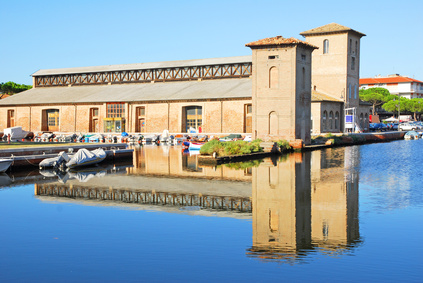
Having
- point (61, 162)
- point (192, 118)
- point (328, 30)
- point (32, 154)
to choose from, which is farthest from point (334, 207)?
point (328, 30)

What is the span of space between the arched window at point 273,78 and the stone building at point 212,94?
0.08 meters

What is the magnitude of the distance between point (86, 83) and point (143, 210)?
189ft

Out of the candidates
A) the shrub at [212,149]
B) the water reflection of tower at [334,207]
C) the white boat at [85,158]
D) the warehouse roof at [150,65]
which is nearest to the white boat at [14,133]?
the white boat at [85,158]

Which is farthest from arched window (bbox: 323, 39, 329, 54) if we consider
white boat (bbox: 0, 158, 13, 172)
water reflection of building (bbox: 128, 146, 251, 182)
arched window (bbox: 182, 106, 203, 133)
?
white boat (bbox: 0, 158, 13, 172)

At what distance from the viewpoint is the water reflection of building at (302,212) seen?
1048cm

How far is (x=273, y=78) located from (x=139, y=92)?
25.0 meters

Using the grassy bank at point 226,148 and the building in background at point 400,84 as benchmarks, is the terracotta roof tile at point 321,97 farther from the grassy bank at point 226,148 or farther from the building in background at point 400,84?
the building in background at point 400,84

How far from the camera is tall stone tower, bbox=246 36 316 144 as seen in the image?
130 feet

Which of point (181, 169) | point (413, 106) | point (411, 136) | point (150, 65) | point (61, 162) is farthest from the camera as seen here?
point (413, 106)

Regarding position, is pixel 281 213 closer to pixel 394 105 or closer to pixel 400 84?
pixel 394 105

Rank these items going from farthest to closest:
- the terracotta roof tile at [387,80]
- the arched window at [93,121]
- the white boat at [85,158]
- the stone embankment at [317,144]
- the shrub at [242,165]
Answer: the terracotta roof tile at [387,80]
the arched window at [93,121]
the stone embankment at [317,144]
the white boat at [85,158]
the shrub at [242,165]

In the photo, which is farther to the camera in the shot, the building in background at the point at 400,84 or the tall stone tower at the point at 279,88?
the building in background at the point at 400,84

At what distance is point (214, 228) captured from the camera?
12062 mm

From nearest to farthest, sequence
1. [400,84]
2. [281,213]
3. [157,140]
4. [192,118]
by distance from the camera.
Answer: [281,213]
[157,140]
[192,118]
[400,84]
